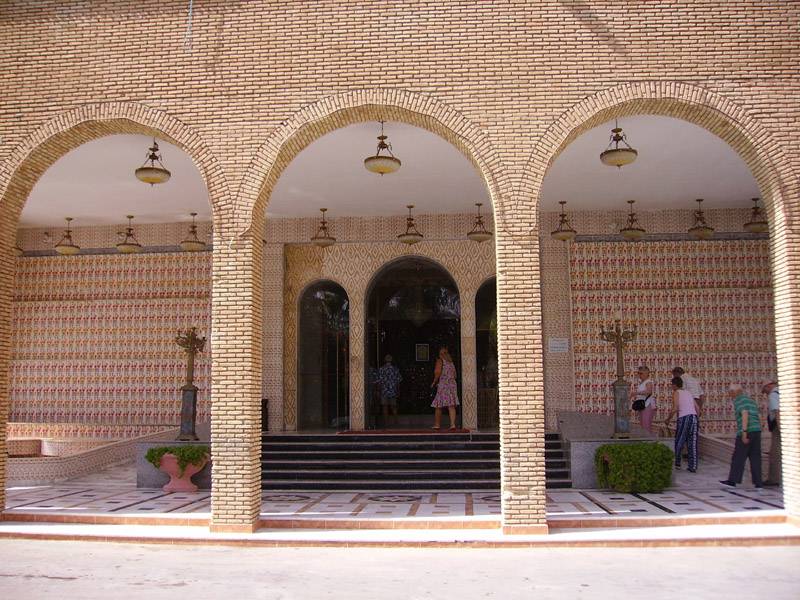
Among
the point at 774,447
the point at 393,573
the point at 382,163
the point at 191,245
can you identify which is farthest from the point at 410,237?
the point at 393,573

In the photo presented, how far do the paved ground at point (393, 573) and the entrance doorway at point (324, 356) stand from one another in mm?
7902

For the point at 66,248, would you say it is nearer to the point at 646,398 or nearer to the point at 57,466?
the point at 57,466

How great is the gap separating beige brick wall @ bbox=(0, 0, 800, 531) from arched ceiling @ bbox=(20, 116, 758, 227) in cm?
179

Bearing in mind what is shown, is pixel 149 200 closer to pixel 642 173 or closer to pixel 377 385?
pixel 377 385

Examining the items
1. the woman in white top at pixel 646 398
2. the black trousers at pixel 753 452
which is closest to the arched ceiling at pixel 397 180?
the woman in white top at pixel 646 398

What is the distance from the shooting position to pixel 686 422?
1184 centimetres

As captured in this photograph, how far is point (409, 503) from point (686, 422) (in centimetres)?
496

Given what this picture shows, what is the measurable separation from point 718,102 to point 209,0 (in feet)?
19.9

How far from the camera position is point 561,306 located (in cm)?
1498

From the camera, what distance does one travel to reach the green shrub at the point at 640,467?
10242 mm

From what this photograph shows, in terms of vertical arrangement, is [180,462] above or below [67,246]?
below

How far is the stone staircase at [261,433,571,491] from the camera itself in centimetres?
1120

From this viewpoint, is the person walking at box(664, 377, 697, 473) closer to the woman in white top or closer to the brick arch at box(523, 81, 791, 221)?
the woman in white top

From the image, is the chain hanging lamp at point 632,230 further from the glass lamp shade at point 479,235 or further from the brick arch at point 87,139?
the brick arch at point 87,139
